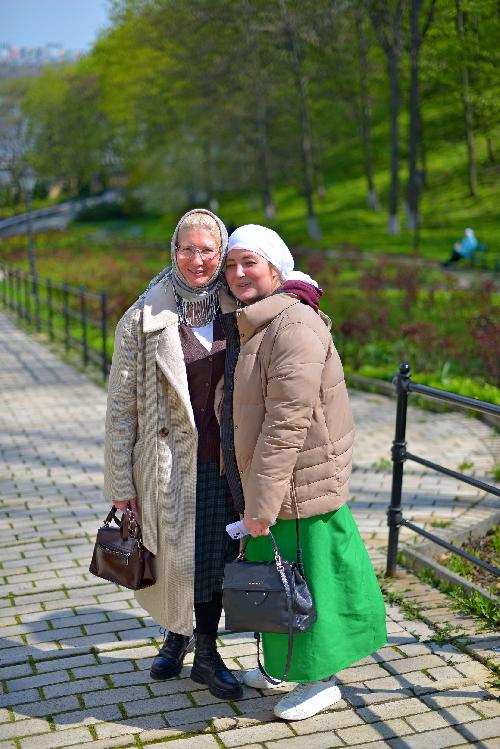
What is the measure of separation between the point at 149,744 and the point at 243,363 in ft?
4.48

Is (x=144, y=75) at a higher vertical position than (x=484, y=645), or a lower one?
higher

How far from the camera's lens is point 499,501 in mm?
6273

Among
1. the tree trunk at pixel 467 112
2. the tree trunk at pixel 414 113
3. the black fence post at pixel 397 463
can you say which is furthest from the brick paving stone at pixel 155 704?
the tree trunk at pixel 414 113

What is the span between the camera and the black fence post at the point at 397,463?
455 centimetres

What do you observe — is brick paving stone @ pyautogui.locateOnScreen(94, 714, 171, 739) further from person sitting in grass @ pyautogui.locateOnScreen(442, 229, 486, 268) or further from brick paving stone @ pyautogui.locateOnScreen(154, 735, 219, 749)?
person sitting in grass @ pyautogui.locateOnScreen(442, 229, 486, 268)

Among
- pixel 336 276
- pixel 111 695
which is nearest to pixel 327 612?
pixel 111 695

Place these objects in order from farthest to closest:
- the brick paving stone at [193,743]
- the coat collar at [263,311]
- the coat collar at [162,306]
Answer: the coat collar at [162,306], the brick paving stone at [193,743], the coat collar at [263,311]

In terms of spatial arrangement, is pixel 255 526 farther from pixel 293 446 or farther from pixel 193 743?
pixel 193 743

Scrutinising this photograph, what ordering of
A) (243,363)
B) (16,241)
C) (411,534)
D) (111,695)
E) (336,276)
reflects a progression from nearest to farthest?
(243,363), (111,695), (411,534), (336,276), (16,241)

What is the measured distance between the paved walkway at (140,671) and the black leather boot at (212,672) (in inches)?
1.8

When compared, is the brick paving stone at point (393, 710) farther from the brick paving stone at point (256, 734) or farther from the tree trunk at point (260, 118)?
the tree trunk at point (260, 118)

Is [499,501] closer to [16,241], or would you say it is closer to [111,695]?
[111,695]

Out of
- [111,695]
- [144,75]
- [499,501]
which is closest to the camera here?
[111,695]

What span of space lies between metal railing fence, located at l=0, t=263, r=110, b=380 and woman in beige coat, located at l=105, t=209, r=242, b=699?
26.0ft
